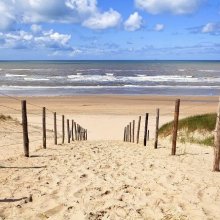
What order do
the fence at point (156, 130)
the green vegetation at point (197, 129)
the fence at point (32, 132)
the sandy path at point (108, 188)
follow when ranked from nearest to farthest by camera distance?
the sandy path at point (108, 188), the fence at point (156, 130), the fence at point (32, 132), the green vegetation at point (197, 129)

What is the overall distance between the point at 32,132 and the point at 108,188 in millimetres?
12900

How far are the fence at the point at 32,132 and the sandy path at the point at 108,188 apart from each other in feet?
4.77

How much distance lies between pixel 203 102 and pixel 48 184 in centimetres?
3064

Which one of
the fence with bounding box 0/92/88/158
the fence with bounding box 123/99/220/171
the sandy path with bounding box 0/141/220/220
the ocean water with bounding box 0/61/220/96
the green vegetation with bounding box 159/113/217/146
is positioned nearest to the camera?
the sandy path with bounding box 0/141/220/220

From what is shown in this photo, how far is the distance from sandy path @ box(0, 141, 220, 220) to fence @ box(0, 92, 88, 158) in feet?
4.77

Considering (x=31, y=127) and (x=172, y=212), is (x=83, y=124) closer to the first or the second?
(x=31, y=127)

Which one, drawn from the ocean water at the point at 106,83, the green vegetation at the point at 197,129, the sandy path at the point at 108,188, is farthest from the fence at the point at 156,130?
the ocean water at the point at 106,83

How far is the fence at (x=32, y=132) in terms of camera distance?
10383mm

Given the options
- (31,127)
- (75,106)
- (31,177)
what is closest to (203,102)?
(75,106)

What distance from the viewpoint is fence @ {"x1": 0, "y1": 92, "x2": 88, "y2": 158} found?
1038cm

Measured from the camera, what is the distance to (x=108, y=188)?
6.84 m

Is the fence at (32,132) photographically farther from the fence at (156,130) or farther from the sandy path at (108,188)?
the fence at (156,130)

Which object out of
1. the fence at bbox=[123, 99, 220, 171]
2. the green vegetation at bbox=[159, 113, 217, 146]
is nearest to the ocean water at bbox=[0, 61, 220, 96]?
the fence at bbox=[123, 99, 220, 171]

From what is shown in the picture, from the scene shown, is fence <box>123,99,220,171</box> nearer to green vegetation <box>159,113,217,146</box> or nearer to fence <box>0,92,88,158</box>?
green vegetation <box>159,113,217,146</box>
